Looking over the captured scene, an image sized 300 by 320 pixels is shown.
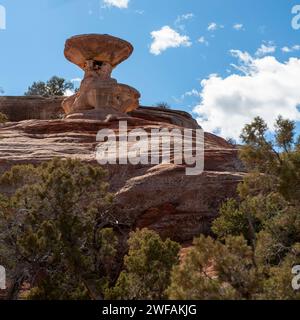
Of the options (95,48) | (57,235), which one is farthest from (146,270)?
(95,48)

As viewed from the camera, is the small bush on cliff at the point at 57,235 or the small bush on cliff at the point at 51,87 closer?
the small bush on cliff at the point at 57,235

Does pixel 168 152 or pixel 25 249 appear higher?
pixel 168 152

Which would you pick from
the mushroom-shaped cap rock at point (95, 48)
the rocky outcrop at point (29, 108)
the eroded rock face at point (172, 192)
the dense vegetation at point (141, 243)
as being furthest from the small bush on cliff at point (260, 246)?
the rocky outcrop at point (29, 108)

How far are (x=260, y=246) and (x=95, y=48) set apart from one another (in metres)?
20.8

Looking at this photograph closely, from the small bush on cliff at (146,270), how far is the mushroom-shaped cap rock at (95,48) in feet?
61.6

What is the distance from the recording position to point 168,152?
52.5 feet

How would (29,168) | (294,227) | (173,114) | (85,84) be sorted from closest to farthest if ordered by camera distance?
(294,227) < (29,168) < (85,84) < (173,114)

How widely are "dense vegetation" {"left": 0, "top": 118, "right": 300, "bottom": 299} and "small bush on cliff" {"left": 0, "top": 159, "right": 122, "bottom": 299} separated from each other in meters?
0.02

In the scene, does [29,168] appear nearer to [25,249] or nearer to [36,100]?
[25,249]

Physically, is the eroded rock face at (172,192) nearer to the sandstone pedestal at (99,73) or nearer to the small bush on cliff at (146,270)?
the small bush on cliff at (146,270)

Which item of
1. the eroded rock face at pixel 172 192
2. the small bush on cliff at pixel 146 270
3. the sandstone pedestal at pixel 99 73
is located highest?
the sandstone pedestal at pixel 99 73

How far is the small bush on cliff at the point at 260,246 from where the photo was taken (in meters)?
7.05
